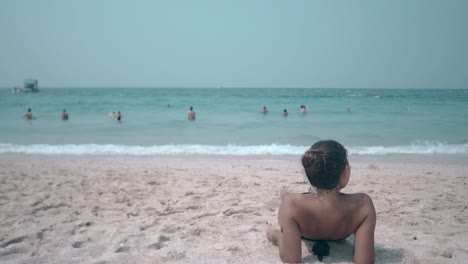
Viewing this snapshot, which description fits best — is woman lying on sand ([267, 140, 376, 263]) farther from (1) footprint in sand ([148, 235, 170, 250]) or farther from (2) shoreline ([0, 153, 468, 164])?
(2) shoreline ([0, 153, 468, 164])

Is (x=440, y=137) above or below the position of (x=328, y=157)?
below

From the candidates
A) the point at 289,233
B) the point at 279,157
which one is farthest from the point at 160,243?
the point at 279,157

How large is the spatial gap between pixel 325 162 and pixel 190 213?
2454mm

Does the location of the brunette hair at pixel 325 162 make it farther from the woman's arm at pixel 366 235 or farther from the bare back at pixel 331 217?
the woman's arm at pixel 366 235

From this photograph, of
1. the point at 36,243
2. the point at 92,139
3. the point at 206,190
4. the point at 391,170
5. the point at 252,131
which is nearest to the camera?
the point at 36,243

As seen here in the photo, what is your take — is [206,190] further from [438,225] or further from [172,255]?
[438,225]

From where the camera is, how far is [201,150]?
10.2 meters

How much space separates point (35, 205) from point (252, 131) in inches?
441

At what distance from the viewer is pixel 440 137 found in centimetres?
1275

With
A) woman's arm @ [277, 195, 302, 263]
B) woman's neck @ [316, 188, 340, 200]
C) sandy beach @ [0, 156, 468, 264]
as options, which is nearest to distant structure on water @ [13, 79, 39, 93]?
sandy beach @ [0, 156, 468, 264]

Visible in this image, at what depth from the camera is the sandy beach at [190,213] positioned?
320 cm

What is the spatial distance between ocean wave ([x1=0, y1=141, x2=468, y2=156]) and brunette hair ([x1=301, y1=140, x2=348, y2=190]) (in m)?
7.44

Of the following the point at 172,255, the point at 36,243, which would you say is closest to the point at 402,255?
the point at 172,255

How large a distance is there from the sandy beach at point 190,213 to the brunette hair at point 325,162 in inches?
33.9
